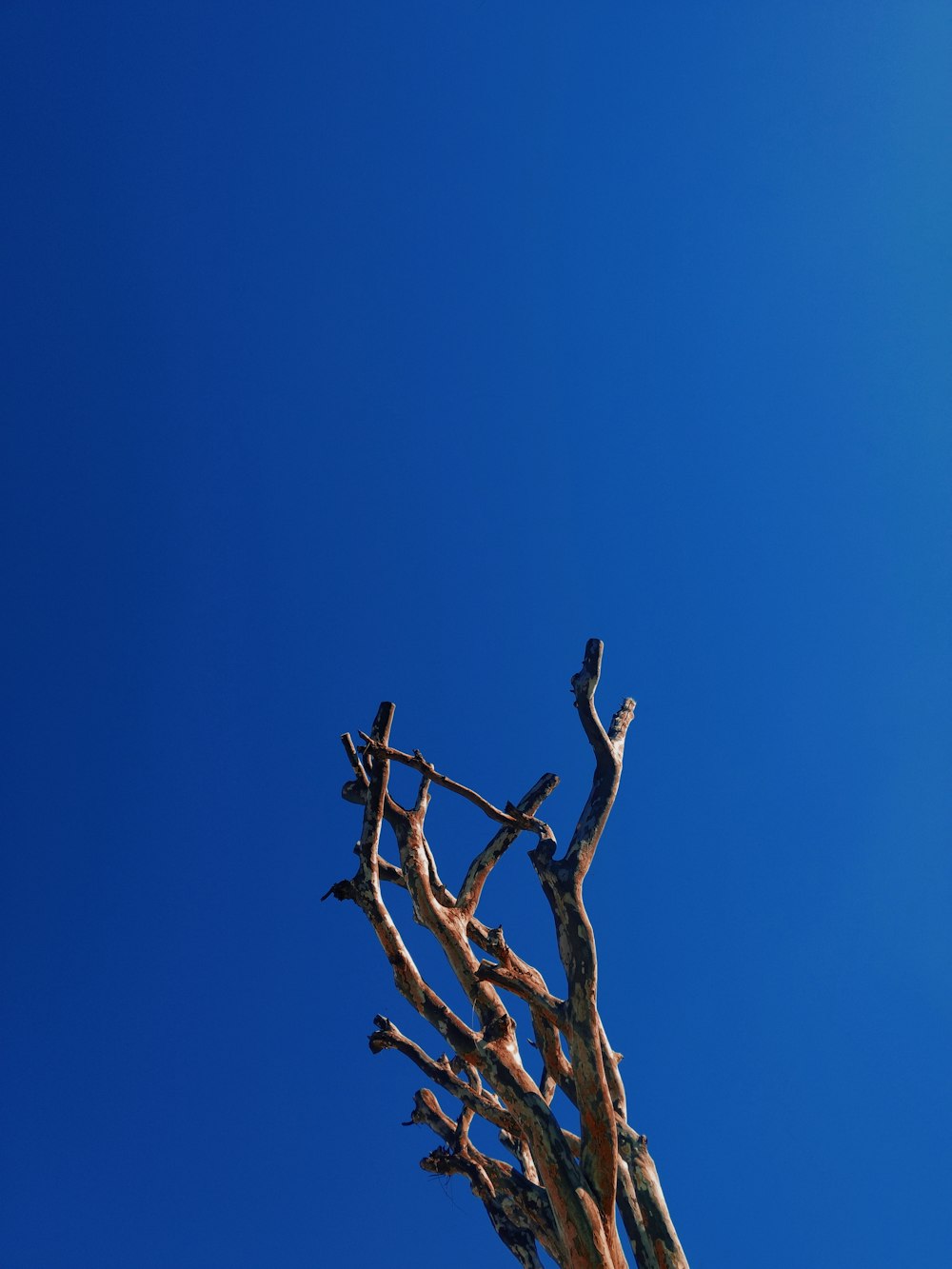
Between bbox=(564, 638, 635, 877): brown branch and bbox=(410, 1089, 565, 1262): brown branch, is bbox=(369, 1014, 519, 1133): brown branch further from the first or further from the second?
bbox=(564, 638, 635, 877): brown branch

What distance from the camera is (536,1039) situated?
22.5 feet

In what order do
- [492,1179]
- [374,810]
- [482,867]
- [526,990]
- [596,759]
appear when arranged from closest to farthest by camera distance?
[526,990]
[492,1179]
[374,810]
[596,759]
[482,867]

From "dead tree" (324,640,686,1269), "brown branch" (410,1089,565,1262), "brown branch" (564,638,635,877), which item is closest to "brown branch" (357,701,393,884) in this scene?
"dead tree" (324,640,686,1269)

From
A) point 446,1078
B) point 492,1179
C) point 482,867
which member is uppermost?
point 482,867

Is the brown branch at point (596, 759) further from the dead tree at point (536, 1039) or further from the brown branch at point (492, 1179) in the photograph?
the brown branch at point (492, 1179)

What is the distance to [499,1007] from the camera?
6.43m

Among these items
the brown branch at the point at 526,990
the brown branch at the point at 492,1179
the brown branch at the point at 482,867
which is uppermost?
the brown branch at the point at 482,867

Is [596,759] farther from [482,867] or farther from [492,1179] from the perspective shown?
[492,1179]

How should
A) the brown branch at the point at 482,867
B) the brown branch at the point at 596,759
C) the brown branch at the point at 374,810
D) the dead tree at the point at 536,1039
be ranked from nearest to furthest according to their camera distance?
the dead tree at the point at 536,1039 → the brown branch at the point at 596,759 → the brown branch at the point at 374,810 → the brown branch at the point at 482,867

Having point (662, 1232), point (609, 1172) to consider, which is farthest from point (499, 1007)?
point (662, 1232)

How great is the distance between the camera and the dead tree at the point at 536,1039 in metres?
5.48

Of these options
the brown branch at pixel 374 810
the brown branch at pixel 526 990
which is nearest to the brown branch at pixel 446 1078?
the brown branch at pixel 526 990

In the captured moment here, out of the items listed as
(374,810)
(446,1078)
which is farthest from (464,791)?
(446,1078)

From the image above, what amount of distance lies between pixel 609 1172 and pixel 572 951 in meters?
1.27
